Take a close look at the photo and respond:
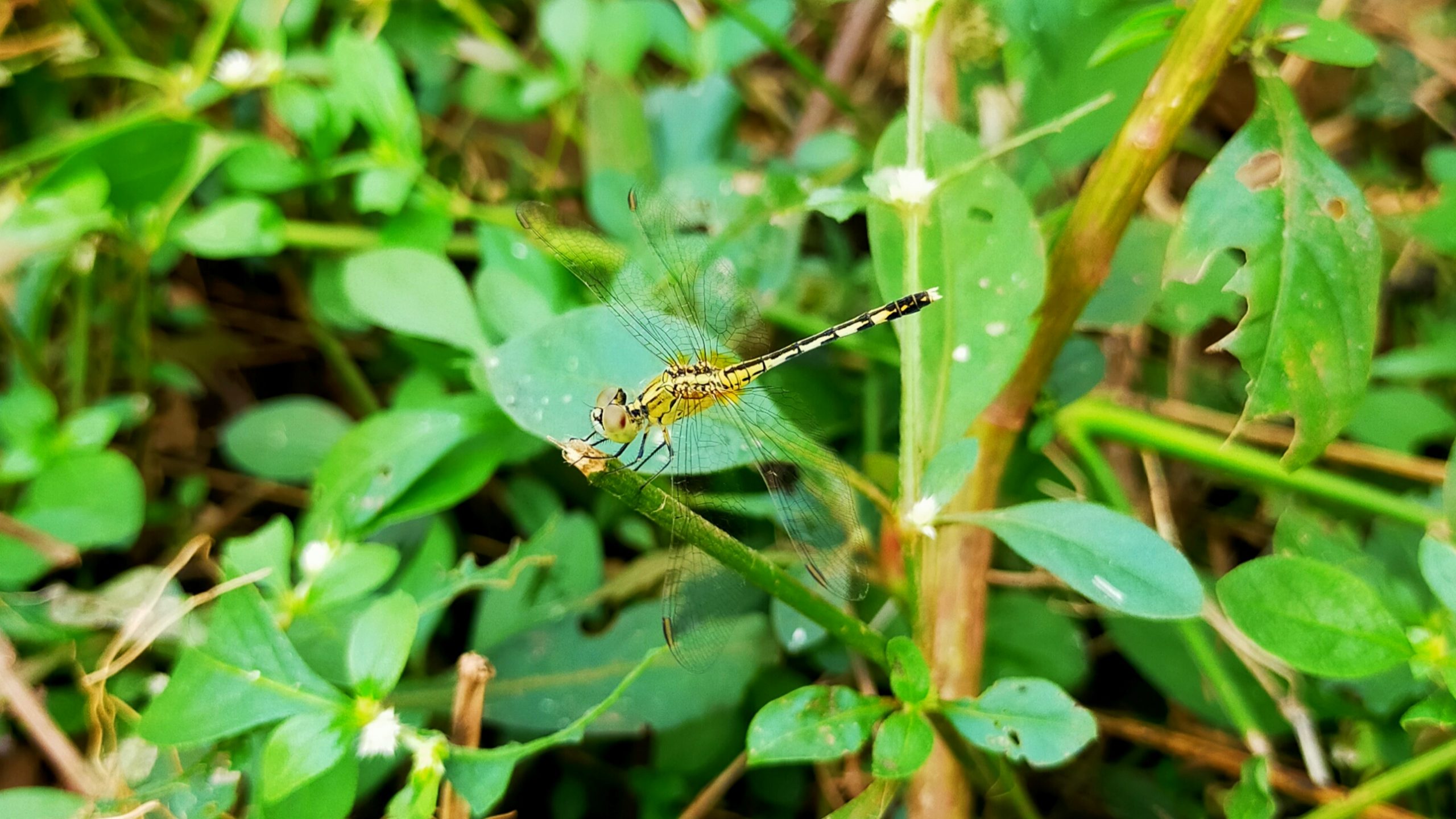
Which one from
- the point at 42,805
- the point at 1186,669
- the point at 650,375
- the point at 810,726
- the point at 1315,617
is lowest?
the point at 42,805

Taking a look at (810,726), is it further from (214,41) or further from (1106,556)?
(214,41)

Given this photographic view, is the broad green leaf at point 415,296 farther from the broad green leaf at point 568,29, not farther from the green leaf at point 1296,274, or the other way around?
the green leaf at point 1296,274

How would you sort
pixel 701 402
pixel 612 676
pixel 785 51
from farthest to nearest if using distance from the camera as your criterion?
pixel 785 51
pixel 701 402
pixel 612 676

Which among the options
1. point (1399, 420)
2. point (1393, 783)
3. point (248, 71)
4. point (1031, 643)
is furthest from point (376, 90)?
point (1399, 420)

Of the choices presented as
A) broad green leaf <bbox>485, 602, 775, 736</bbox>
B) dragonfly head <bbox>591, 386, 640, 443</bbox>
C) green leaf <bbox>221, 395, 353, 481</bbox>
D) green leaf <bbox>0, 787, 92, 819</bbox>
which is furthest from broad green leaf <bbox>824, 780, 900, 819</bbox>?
green leaf <bbox>221, 395, 353, 481</bbox>

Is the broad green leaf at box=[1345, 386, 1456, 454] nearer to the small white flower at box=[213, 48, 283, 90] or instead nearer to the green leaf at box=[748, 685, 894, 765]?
the green leaf at box=[748, 685, 894, 765]

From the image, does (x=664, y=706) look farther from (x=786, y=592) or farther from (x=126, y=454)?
(x=126, y=454)

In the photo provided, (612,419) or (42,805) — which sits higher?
(612,419)

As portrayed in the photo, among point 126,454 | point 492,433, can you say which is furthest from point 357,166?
point 126,454
